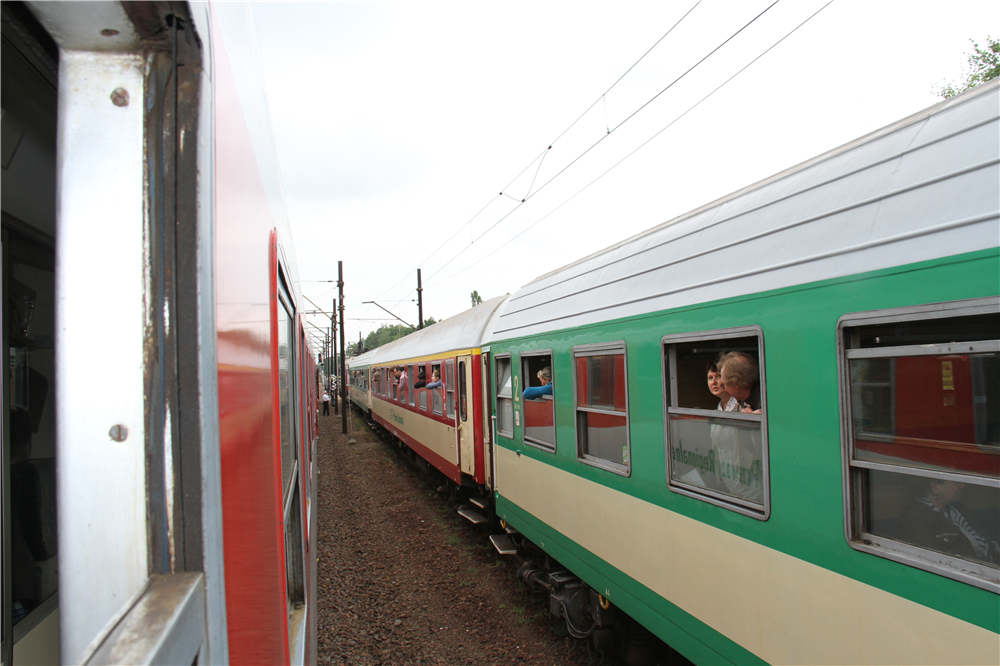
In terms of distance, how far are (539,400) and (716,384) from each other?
2515 millimetres

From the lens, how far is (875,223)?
224 cm

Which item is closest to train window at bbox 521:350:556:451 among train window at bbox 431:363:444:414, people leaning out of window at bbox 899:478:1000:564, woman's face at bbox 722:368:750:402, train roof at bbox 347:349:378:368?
woman's face at bbox 722:368:750:402

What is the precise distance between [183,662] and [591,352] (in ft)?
12.2

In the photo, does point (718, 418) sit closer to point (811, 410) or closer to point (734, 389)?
point (734, 389)

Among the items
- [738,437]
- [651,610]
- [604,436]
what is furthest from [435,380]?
[738,437]

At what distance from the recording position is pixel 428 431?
1068cm

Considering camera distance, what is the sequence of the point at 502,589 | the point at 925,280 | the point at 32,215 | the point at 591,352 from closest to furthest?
the point at 32,215, the point at 925,280, the point at 591,352, the point at 502,589

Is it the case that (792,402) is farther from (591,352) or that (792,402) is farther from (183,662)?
(183,662)

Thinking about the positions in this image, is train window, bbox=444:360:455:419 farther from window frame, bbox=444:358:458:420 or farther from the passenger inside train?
the passenger inside train

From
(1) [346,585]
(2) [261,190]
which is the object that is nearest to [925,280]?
(2) [261,190]

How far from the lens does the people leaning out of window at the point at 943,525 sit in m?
1.88

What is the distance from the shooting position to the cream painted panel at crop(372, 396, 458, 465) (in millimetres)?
8953

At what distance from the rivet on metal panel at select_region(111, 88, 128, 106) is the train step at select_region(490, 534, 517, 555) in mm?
6611

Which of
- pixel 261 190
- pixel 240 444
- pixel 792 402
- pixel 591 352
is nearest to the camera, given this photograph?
pixel 240 444
